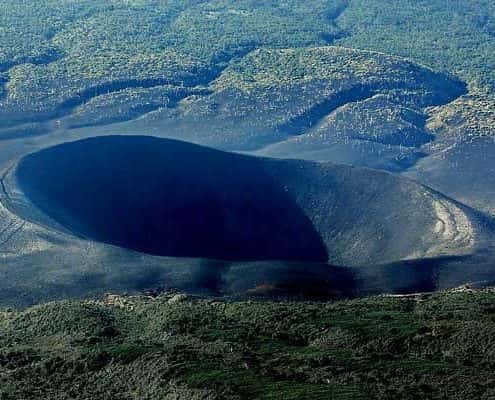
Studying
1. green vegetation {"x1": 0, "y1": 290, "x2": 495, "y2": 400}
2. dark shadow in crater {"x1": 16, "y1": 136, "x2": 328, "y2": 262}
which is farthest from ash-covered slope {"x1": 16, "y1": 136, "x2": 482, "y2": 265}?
green vegetation {"x1": 0, "y1": 290, "x2": 495, "y2": 400}

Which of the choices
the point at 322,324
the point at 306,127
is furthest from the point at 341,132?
the point at 322,324

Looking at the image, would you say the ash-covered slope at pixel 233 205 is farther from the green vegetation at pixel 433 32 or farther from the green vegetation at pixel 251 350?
the green vegetation at pixel 433 32

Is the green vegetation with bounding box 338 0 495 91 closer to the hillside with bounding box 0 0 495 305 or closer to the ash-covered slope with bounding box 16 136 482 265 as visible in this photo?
the hillside with bounding box 0 0 495 305

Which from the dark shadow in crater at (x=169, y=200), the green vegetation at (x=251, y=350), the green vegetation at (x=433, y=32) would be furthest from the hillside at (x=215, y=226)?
the green vegetation at (x=433, y=32)

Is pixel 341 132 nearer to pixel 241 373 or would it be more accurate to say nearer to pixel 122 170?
pixel 122 170

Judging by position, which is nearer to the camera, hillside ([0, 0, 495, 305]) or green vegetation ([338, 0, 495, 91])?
hillside ([0, 0, 495, 305])

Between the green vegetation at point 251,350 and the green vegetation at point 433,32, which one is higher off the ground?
the green vegetation at point 251,350
